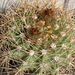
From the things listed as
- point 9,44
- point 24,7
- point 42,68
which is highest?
point 24,7

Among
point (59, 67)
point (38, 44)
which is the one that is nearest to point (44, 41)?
point (38, 44)

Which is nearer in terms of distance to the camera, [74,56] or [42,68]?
[42,68]

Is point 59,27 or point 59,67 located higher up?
point 59,27

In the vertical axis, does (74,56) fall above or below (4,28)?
below

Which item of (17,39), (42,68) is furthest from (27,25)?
(42,68)

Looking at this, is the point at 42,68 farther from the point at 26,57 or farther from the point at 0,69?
the point at 0,69

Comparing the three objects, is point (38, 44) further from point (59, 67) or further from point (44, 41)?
point (59, 67)
